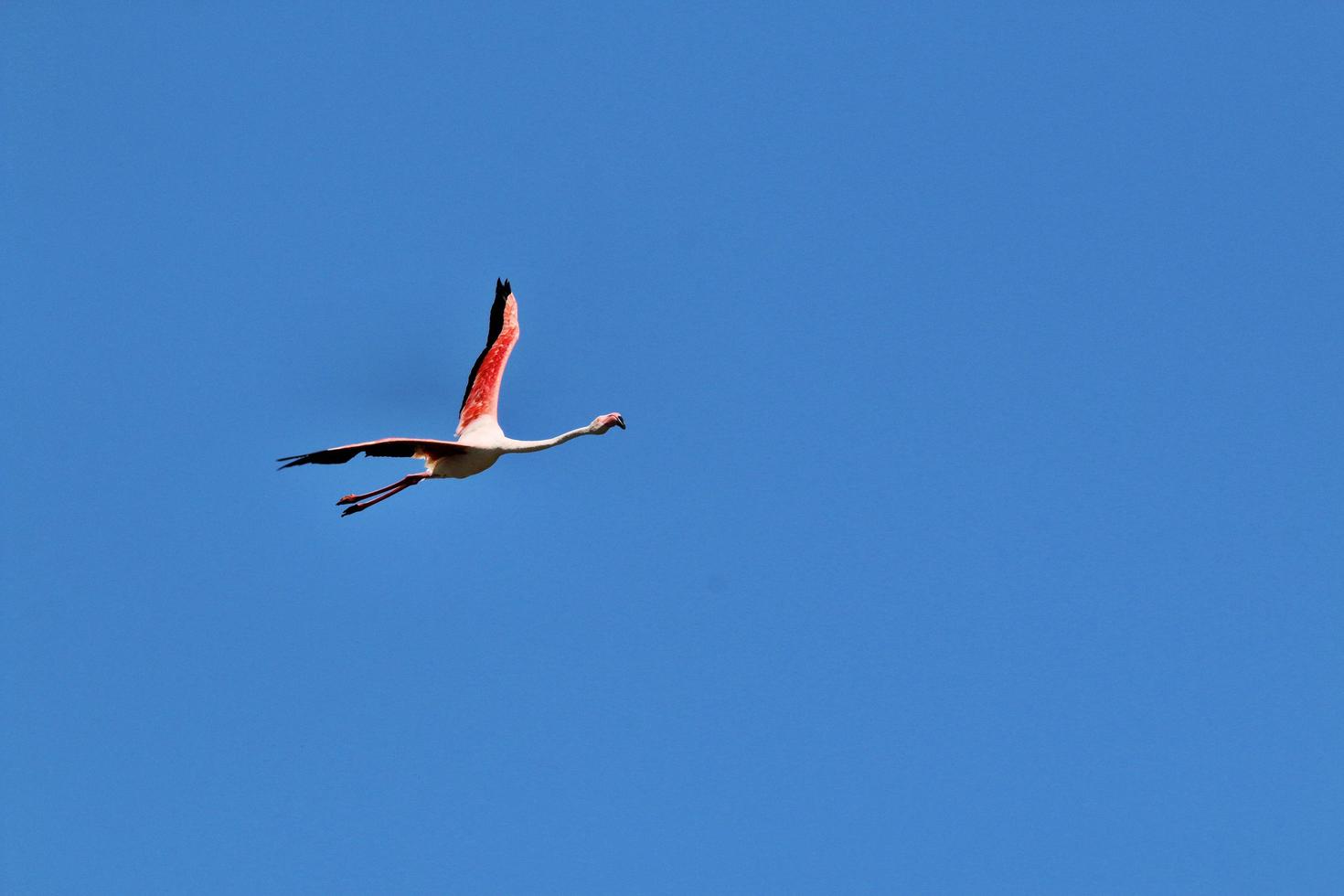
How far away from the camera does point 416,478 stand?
92.8ft

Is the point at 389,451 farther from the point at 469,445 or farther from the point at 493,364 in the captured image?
the point at 493,364

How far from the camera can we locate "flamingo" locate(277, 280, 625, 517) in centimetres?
2638

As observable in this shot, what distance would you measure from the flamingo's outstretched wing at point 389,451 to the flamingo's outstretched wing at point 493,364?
4.80 ft

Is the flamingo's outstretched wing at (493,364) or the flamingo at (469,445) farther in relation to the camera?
the flamingo's outstretched wing at (493,364)

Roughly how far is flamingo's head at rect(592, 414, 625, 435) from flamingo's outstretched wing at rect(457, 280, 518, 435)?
2727mm

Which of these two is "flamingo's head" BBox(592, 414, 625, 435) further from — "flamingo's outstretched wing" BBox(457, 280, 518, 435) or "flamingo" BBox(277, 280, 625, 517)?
"flamingo's outstretched wing" BBox(457, 280, 518, 435)

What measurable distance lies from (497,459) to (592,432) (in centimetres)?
204

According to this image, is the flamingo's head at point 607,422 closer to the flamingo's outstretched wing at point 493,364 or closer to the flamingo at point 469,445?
the flamingo at point 469,445

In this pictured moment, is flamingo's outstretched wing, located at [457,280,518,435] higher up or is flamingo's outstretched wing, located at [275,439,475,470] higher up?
flamingo's outstretched wing, located at [457,280,518,435]

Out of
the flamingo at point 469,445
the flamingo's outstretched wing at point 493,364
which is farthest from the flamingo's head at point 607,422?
the flamingo's outstretched wing at point 493,364

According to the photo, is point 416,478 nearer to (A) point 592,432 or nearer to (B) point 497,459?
(B) point 497,459

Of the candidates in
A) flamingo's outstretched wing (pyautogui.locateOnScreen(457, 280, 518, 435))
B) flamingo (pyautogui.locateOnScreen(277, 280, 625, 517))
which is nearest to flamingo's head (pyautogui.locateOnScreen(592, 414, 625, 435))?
flamingo (pyautogui.locateOnScreen(277, 280, 625, 517))

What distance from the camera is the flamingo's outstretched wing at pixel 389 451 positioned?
2522 centimetres

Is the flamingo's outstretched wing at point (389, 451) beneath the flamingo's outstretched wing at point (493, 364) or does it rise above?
beneath
